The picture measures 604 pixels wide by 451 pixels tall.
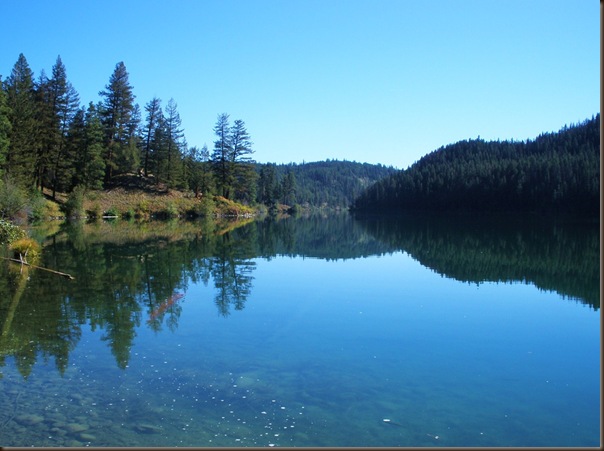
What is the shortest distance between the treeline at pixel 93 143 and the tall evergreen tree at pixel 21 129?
9 centimetres

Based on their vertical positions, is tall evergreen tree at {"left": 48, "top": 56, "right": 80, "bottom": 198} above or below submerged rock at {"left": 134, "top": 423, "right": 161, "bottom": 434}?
above

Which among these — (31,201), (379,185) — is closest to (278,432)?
(31,201)

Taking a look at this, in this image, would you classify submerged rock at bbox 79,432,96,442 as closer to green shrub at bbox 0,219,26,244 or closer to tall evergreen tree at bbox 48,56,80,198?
green shrub at bbox 0,219,26,244

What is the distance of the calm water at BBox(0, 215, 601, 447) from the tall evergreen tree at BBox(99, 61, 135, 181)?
5354cm

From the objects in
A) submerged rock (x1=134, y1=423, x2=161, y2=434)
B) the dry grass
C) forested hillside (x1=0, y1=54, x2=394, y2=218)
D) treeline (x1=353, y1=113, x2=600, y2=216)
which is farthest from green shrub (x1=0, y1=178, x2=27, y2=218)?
treeline (x1=353, y1=113, x2=600, y2=216)

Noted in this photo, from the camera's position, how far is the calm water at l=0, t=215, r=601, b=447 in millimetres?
7660

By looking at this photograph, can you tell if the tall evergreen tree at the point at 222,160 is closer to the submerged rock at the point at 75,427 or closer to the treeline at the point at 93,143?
the treeline at the point at 93,143

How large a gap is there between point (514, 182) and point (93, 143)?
82.5m

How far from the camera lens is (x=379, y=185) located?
6260 inches

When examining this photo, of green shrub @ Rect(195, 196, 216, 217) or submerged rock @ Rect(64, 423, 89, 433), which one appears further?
green shrub @ Rect(195, 196, 216, 217)

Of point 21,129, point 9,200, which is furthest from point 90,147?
point 9,200

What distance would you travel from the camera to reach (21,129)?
51.7 metres

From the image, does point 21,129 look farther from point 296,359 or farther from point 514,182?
point 514,182

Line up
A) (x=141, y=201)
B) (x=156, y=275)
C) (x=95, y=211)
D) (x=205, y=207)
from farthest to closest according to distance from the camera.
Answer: (x=205, y=207), (x=141, y=201), (x=95, y=211), (x=156, y=275)
